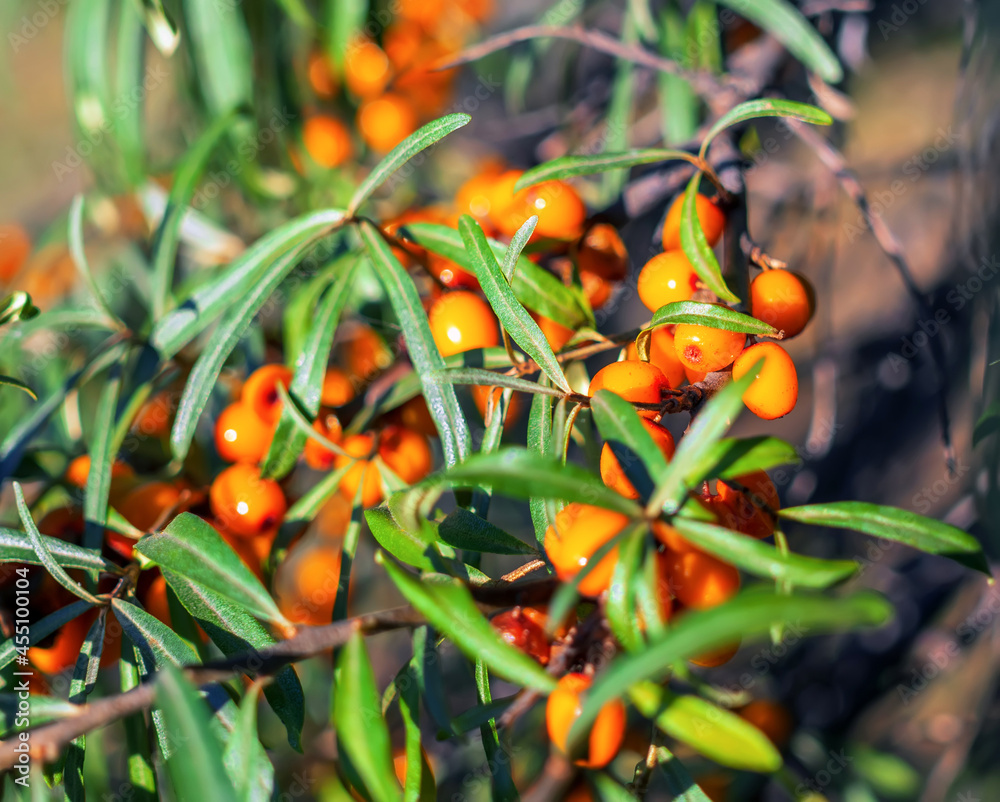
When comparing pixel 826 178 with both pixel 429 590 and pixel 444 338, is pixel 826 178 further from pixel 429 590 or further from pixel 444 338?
pixel 429 590

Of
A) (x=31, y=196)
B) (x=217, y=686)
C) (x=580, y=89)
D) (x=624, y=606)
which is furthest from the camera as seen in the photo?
(x=31, y=196)

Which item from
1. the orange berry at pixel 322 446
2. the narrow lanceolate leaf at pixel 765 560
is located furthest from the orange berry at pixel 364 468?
the narrow lanceolate leaf at pixel 765 560

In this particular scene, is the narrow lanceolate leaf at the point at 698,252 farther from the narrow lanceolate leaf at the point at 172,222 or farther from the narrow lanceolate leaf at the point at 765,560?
the narrow lanceolate leaf at the point at 172,222

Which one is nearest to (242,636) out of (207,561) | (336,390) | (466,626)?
(207,561)

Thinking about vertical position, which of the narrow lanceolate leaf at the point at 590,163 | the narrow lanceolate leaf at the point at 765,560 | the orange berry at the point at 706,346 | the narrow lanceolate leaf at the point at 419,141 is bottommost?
the narrow lanceolate leaf at the point at 765,560

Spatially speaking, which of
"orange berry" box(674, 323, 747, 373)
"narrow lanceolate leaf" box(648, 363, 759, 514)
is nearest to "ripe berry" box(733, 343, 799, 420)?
"orange berry" box(674, 323, 747, 373)

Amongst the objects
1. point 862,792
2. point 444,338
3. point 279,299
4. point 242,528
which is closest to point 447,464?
point 444,338
